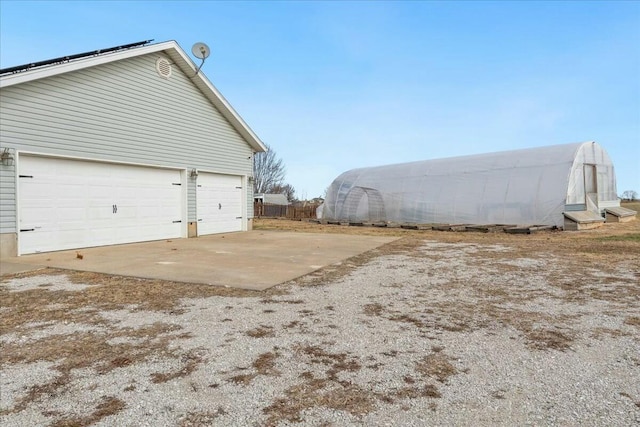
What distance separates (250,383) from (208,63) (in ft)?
39.7

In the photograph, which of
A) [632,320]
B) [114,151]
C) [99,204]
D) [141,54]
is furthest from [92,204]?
[632,320]

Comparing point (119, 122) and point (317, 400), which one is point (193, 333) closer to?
point (317, 400)

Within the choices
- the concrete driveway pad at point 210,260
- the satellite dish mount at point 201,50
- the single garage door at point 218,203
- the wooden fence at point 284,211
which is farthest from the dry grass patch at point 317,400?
the wooden fence at point 284,211

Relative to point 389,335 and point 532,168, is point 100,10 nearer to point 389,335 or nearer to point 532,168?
point 389,335

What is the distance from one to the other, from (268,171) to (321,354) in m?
53.6

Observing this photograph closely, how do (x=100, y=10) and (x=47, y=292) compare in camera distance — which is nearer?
(x=47, y=292)

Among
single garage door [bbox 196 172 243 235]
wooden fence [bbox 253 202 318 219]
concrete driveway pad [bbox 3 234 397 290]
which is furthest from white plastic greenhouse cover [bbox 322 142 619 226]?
single garage door [bbox 196 172 243 235]

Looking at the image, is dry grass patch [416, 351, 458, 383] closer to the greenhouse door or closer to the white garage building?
the white garage building

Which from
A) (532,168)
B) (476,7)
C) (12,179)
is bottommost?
(12,179)

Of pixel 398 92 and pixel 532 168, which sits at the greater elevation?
pixel 398 92

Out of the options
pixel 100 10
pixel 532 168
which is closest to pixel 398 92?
pixel 532 168

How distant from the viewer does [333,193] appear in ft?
79.9

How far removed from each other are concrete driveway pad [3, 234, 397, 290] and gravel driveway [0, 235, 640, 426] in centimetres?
76

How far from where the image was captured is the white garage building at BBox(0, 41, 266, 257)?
839cm
